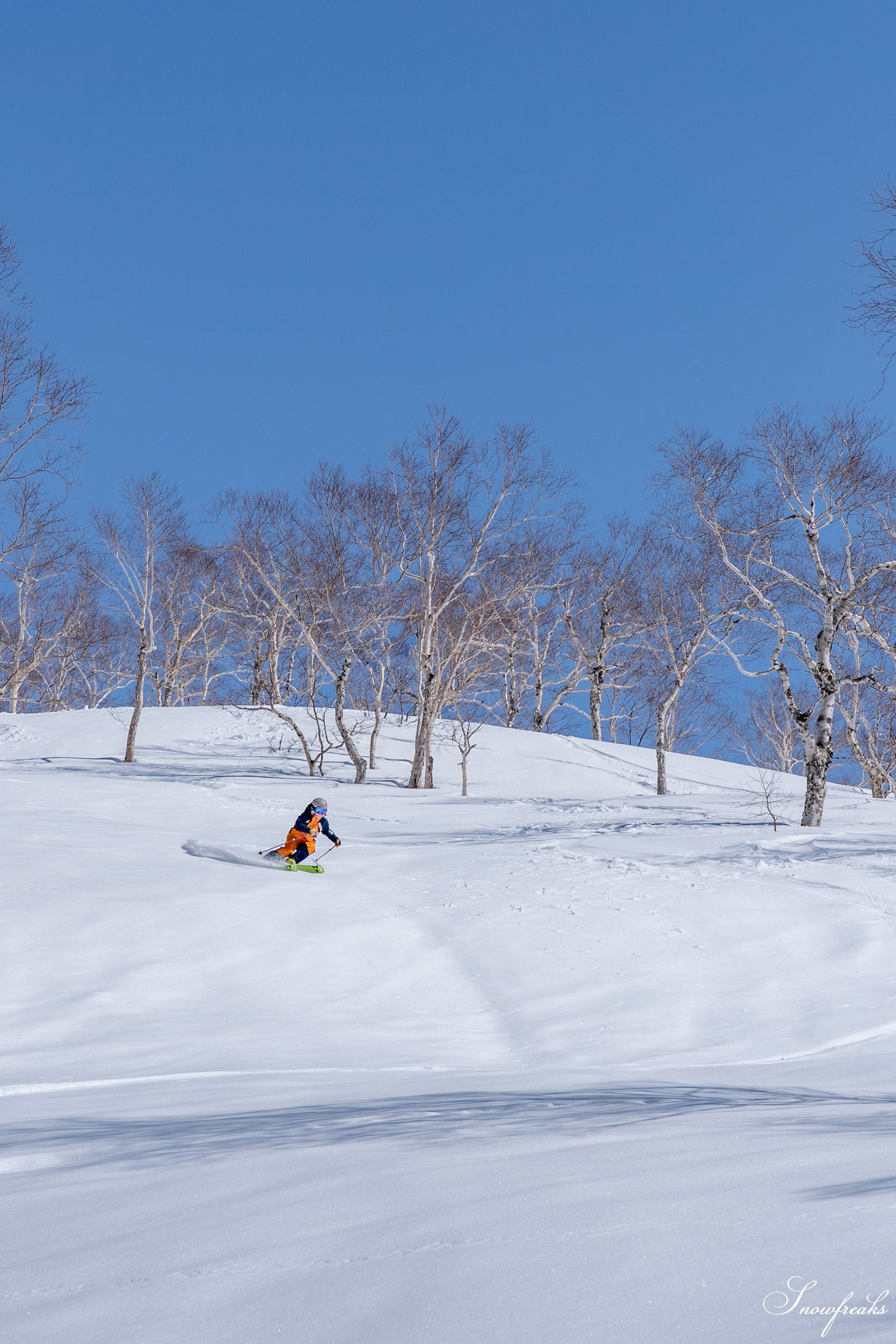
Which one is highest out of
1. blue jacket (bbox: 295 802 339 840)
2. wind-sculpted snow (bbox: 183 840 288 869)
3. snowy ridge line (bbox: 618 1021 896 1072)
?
blue jacket (bbox: 295 802 339 840)

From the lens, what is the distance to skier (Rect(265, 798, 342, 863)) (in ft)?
41.0

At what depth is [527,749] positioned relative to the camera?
101 ft

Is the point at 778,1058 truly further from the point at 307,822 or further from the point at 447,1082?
the point at 307,822

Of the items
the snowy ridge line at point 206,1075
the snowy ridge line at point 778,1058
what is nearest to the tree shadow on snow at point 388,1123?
the snowy ridge line at point 206,1075

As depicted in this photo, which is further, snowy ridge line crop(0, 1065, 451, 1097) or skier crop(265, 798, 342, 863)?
skier crop(265, 798, 342, 863)

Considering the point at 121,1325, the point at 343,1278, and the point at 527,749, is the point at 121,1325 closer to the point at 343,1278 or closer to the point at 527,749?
the point at 343,1278

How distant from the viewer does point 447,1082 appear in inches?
184

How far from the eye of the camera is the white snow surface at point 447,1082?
1.66 m

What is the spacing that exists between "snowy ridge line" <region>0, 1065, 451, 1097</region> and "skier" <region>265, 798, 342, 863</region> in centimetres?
732
